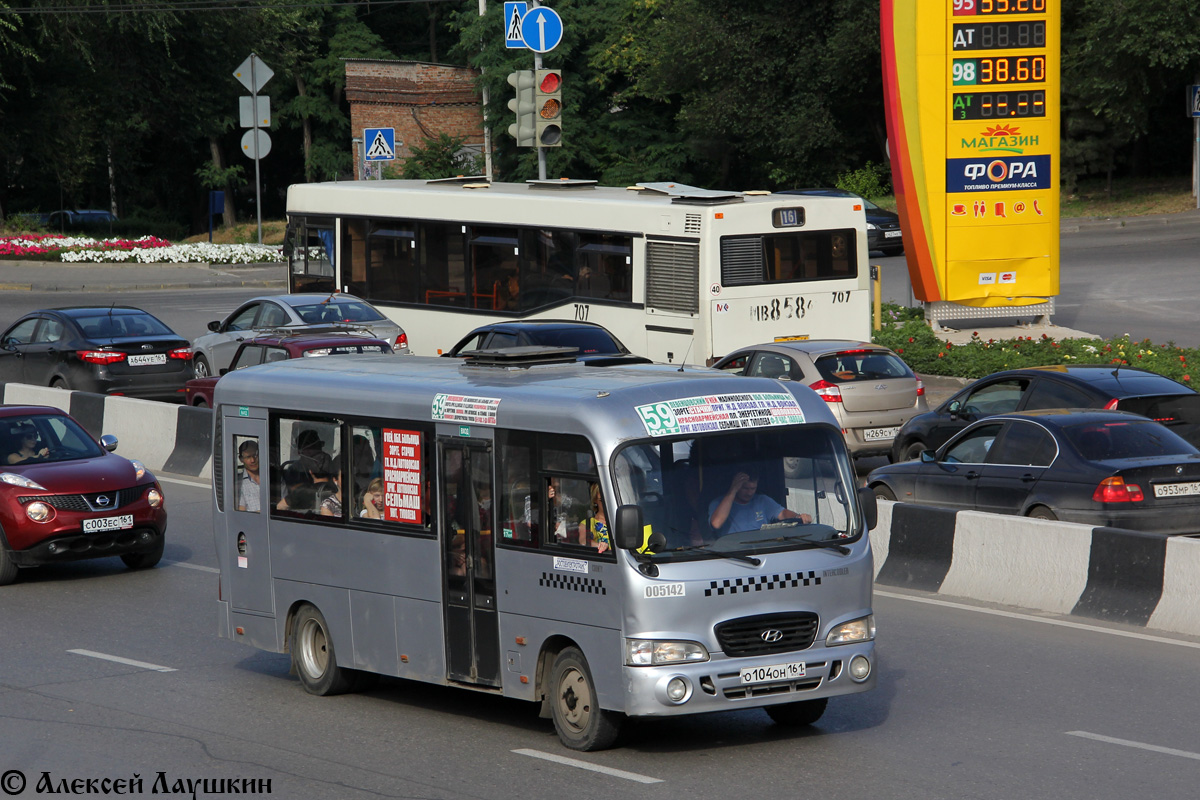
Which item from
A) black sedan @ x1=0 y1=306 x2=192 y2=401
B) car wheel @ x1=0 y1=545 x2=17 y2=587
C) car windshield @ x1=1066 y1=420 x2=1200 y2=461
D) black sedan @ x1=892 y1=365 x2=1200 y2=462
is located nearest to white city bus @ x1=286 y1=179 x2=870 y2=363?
black sedan @ x1=0 y1=306 x2=192 y2=401

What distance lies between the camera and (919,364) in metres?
24.5

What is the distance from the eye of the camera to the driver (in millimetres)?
8539

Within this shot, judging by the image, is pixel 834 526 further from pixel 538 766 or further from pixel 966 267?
pixel 966 267

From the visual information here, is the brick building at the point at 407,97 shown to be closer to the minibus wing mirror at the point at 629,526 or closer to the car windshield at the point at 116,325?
the car windshield at the point at 116,325

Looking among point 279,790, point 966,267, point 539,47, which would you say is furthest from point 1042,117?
point 279,790

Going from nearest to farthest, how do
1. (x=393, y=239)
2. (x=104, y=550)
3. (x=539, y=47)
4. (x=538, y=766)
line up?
1. (x=538, y=766)
2. (x=104, y=550)
3. (x=539, y=47)
4. (x=393, y=239)

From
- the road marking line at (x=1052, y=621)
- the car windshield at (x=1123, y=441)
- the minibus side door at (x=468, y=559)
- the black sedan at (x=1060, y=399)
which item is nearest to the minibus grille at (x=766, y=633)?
the minibus side door at (x=468, y=559)

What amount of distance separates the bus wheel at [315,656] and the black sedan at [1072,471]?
254 inches

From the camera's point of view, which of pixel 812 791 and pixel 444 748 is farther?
pixel 444 748

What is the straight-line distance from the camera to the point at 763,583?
838cm

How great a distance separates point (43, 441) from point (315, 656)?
5978mm

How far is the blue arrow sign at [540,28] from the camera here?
23516 mm

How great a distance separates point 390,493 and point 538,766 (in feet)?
7.08

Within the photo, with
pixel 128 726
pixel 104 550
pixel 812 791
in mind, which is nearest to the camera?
pixel 812 791
